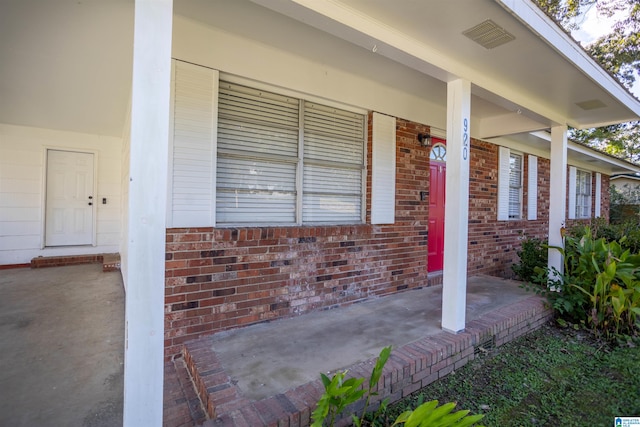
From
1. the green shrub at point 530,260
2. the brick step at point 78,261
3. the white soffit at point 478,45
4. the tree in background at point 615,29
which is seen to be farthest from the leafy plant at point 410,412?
the tree in background at point 615,29

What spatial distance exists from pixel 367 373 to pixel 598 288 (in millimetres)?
3040

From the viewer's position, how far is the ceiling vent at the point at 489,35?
244 centimetres

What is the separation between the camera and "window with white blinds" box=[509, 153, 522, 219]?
21.4ft

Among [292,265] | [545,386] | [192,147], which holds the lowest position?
[545,386]

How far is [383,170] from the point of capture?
4117mm

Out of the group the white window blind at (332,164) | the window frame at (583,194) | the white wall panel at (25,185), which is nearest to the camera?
the white window blind at (332,164)

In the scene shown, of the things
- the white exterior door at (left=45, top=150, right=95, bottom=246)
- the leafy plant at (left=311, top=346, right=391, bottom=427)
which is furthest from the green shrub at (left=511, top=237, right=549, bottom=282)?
the white exterior door at (left=45, top=150, right=95, bottom=246)

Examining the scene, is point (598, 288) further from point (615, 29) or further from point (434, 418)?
point (615, 29)

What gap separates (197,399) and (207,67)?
104 inches

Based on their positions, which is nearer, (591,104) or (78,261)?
(591,104)

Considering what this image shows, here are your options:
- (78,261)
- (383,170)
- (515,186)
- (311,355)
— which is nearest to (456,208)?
(383,170)

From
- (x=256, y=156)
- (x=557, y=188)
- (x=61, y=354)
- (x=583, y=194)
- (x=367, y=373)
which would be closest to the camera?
(x=367, y=373)

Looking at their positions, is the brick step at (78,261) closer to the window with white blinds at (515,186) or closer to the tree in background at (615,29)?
the window with white blinds at (515,186)

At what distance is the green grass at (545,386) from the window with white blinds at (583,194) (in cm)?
852
